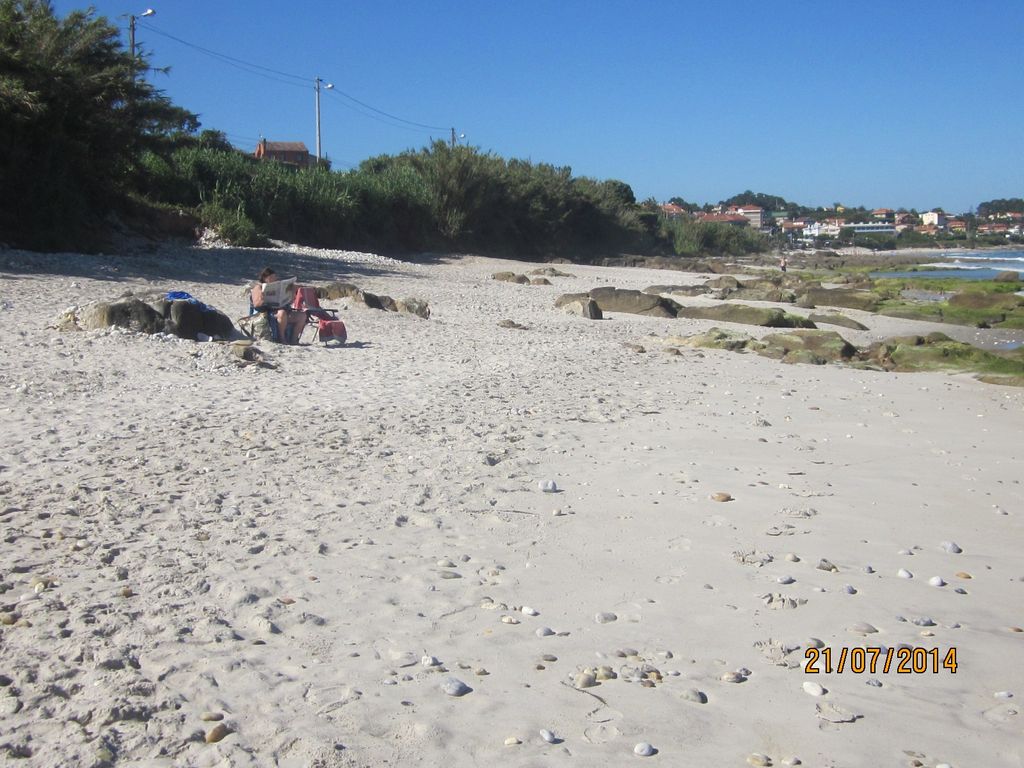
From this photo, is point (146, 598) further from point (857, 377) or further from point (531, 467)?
point (857, 377)

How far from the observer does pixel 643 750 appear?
3.21m

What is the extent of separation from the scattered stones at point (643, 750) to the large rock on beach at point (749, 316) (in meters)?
15.7

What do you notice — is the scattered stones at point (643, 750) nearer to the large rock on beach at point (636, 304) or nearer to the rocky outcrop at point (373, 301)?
the rocky outcrop at point (373, 301)

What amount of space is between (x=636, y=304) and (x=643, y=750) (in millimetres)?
16533

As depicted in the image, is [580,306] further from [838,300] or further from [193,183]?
[193,183]

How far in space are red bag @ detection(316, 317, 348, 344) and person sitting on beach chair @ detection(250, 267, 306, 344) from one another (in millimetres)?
285

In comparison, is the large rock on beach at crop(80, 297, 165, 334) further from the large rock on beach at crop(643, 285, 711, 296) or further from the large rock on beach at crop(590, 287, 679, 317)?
the large rock on beach at crop(643, 285, 711, 296)

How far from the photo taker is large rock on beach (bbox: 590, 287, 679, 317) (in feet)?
62.8

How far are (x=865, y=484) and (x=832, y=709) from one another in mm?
3411

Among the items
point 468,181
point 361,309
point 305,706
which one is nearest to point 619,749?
point 305,706

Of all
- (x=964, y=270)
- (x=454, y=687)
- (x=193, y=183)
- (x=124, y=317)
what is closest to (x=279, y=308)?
(x=124, y=317)
